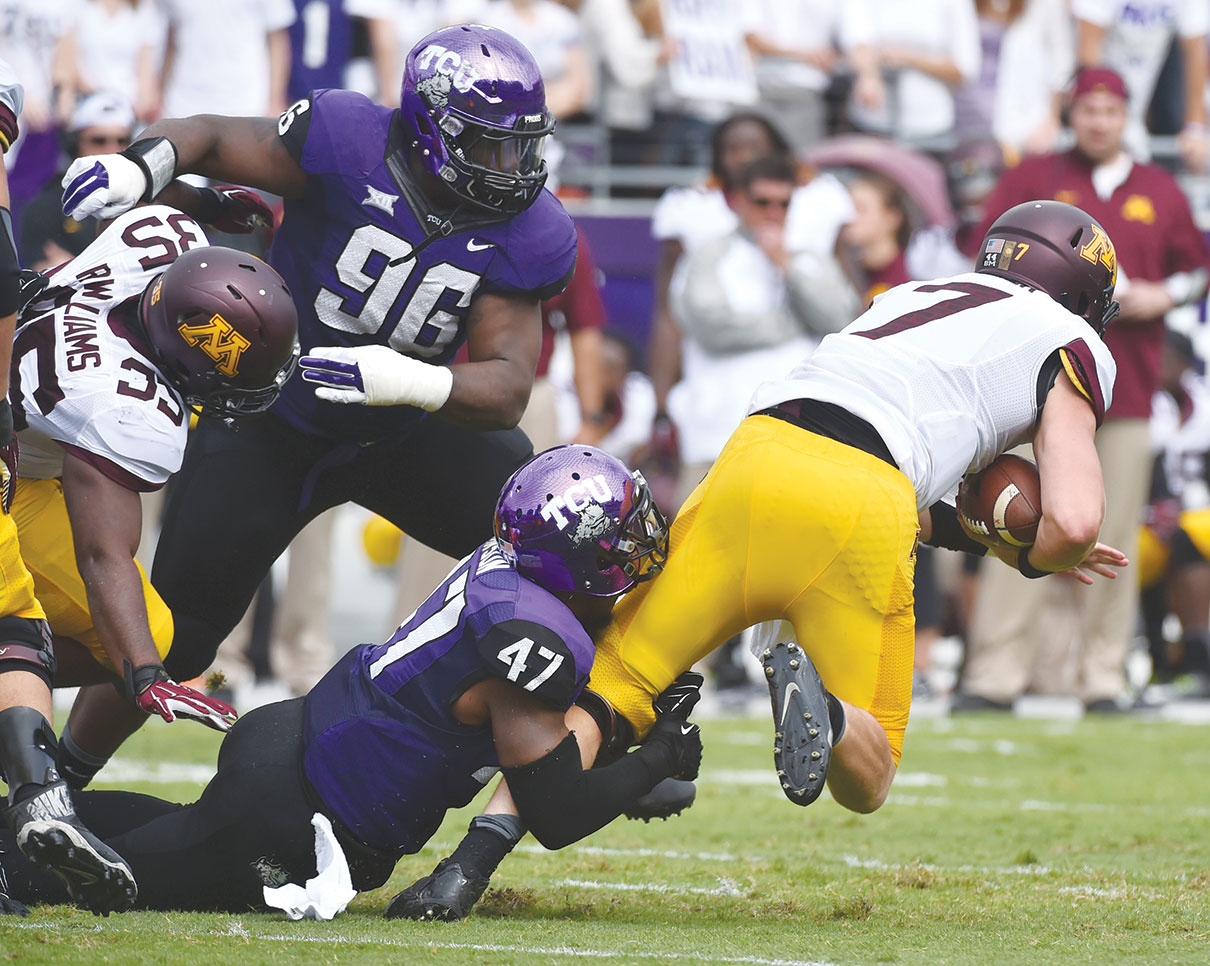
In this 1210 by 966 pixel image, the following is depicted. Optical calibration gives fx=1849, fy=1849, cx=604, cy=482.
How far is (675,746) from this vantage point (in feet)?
12.1

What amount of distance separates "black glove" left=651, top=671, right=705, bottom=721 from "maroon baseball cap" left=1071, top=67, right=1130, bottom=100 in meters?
4.62

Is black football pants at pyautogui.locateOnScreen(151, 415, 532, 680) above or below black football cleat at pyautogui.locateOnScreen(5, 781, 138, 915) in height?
below

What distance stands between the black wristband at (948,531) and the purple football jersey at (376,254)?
102 cm

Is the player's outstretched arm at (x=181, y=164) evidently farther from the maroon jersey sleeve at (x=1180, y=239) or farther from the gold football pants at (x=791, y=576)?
the maroon jersey sleeve at (x=1180, y=239)

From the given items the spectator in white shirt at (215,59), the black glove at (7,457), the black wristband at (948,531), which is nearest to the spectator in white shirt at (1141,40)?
the spectator in white shirt at (215,59)

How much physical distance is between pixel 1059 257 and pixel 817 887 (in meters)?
1.47

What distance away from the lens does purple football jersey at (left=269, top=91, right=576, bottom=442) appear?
416 centimetres

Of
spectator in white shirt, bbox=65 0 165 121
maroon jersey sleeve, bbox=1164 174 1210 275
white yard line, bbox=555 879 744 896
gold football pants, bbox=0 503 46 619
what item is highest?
gold football pants, bbox=0 503 46 619

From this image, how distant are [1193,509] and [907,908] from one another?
6674mm

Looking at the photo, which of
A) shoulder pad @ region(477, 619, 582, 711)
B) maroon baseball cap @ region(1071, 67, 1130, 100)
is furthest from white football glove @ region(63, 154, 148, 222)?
maroon baseball cap @ region(1071, 67, 1130, 100)

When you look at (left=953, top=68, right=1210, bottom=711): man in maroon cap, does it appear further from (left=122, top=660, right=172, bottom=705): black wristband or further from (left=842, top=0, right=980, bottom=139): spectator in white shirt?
(left=122, top=660, right=172, bottom=705): black wristband

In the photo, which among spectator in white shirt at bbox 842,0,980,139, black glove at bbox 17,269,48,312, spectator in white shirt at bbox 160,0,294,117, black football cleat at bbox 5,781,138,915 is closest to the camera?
black football cleat at bbox 5,781,138,915

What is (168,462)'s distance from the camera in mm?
3820

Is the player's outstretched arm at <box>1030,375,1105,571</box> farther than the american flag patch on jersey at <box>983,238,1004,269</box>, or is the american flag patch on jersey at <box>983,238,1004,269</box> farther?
the american flag patch on jersey at <box>983,238,1004,269</box>
